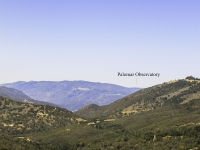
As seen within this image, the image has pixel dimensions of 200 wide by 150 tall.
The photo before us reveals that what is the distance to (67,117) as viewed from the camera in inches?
7682

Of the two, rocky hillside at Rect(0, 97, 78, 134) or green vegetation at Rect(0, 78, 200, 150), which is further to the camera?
rocky hillside at Rect(0, 97, 78, 134)

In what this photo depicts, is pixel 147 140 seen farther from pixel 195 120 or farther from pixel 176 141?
pixel 195 120

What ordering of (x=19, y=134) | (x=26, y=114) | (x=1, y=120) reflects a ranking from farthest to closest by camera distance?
1. (x=26, y=114)
2. (x=1, y=120)
3. (x=19, y=134)

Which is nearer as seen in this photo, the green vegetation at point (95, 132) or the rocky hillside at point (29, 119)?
the green vegetation at point (95, 132)

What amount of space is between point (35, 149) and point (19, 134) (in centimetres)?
5487

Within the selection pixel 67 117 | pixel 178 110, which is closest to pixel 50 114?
pixel 67 117

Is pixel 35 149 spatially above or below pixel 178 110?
below

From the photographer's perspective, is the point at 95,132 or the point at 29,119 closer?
the point at 95,132

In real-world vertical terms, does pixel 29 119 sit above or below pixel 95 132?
above

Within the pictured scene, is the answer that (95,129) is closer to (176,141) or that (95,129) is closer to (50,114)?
(50,114)

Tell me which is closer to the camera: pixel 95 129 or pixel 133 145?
pixel 133 145

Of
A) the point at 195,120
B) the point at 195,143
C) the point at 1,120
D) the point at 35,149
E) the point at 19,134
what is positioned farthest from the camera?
the point at 1,120

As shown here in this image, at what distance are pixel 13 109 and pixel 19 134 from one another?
140 feet

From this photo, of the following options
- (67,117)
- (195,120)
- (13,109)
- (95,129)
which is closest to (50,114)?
(67,117)
